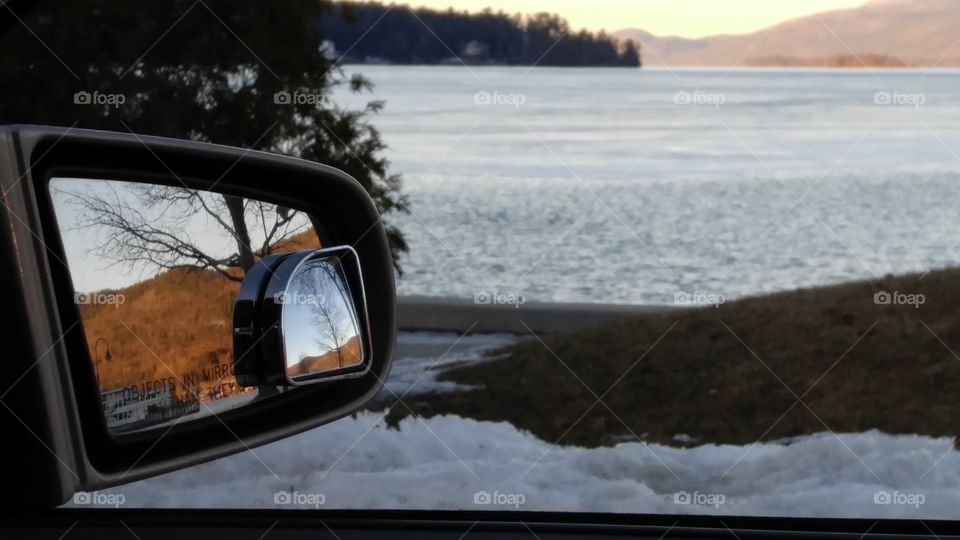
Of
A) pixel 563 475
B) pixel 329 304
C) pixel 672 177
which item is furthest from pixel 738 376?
pixel 329 304

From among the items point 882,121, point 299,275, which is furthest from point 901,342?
point 299,275

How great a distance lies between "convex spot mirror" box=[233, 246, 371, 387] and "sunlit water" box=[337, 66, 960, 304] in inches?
141

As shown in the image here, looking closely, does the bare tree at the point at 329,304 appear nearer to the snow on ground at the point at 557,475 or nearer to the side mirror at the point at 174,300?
the side mirror at the point at 174,300

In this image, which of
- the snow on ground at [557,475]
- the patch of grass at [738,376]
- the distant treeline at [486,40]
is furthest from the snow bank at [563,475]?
the distant treeline at [486,40]

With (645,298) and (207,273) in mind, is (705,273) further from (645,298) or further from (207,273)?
(207,273)

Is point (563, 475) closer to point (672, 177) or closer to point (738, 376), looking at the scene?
point (738, 376)

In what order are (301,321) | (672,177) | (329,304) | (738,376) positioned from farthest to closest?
(672,177) → (738,376) → (329,304) → (301,321)

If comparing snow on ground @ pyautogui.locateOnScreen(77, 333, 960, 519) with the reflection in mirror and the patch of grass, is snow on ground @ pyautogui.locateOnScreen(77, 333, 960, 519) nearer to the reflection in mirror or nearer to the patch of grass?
the patch of grass

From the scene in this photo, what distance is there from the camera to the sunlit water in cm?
488

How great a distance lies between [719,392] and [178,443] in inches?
138

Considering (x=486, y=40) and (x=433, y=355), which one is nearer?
(x=433, y=355)

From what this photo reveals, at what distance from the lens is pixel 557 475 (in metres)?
3.46

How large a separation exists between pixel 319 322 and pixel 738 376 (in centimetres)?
340

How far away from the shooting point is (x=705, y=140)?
17.5 ft
